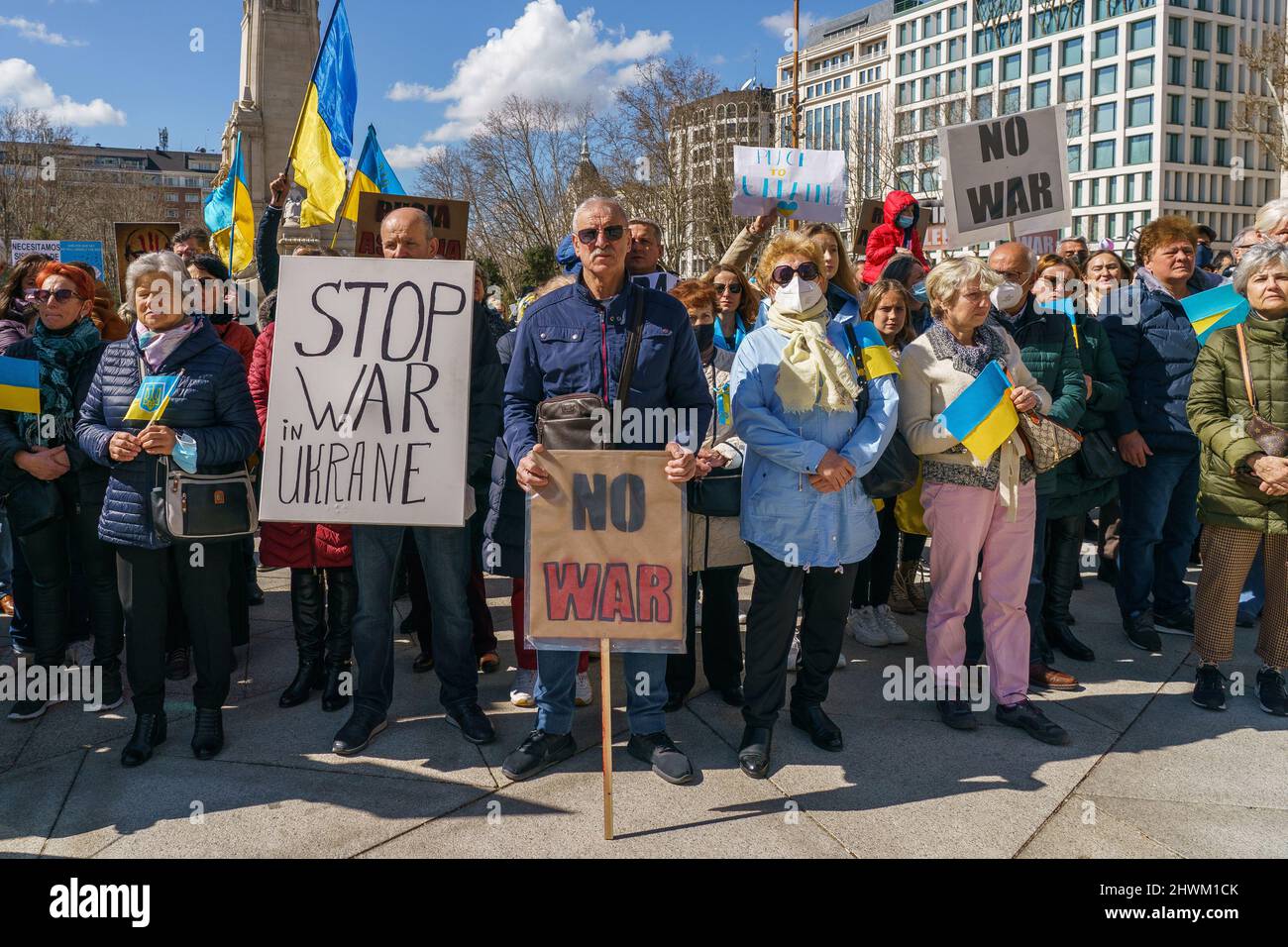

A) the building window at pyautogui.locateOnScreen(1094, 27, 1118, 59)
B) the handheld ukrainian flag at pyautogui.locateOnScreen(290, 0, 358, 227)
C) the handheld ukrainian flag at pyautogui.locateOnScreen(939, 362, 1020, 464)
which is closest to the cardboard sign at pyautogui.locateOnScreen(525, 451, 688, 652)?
the handheld ukrainian flag at pyautogui.locateOnScreen(939, 362, 1020, 464)

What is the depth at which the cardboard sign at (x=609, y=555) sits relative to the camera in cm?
368

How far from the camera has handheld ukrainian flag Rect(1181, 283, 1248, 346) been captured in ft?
17.5

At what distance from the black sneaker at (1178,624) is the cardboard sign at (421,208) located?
4976 millimetres

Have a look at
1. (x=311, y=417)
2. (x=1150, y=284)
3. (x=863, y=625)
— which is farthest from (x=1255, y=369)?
(x=311, y=417)

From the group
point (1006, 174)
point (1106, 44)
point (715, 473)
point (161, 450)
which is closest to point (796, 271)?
point (715, 473)

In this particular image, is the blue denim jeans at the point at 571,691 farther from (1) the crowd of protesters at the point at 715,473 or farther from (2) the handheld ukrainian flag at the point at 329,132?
(2) the handheld ukrainian flag at the point at 329,132

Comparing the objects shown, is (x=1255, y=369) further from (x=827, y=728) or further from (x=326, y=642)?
(x=326, y=642)

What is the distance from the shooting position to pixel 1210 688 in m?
4.78

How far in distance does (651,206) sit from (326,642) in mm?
30498

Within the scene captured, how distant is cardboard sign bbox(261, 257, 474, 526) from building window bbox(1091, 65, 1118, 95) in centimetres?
8418

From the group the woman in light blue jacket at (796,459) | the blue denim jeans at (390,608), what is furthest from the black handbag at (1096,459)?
the blue denim jeans at (390,608)

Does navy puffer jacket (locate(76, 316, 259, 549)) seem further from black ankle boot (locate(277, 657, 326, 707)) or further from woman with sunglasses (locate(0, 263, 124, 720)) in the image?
black ankle boot (locate(277, 657, 326, 707))

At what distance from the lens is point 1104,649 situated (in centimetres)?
562

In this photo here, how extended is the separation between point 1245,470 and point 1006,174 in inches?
94.3
